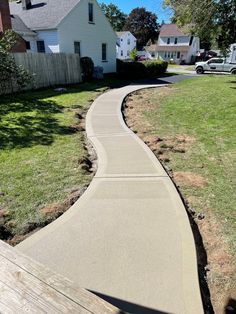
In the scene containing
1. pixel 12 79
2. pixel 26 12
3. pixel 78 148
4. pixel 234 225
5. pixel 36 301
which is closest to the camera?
pixel 36 301

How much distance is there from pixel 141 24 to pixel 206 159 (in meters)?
80.1

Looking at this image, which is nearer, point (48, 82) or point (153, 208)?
point (153, 208)

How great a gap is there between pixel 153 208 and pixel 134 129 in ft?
14.0

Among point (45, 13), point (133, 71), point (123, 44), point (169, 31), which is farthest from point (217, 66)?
point (123, 44)

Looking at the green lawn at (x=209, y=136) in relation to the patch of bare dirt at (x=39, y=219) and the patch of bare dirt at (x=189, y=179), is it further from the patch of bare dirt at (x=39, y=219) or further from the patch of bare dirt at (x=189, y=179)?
the patch of bare dirt at (x=39, y=219)

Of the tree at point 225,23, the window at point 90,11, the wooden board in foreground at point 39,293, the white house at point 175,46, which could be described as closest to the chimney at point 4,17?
the window at point 90,11

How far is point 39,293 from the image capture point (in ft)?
4.11

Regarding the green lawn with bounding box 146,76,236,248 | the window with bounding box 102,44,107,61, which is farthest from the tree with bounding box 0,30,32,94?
the window with bounding box 102,44,107,61

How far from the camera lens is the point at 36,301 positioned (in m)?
1.21

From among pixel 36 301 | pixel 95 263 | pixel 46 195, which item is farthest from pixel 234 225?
pixel 36 301

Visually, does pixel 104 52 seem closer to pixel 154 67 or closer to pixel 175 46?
pixel 154 67

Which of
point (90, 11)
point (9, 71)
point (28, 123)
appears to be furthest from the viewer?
point (90, 11)

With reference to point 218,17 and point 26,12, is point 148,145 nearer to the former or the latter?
point 218,17

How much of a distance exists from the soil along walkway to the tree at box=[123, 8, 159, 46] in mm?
79475
